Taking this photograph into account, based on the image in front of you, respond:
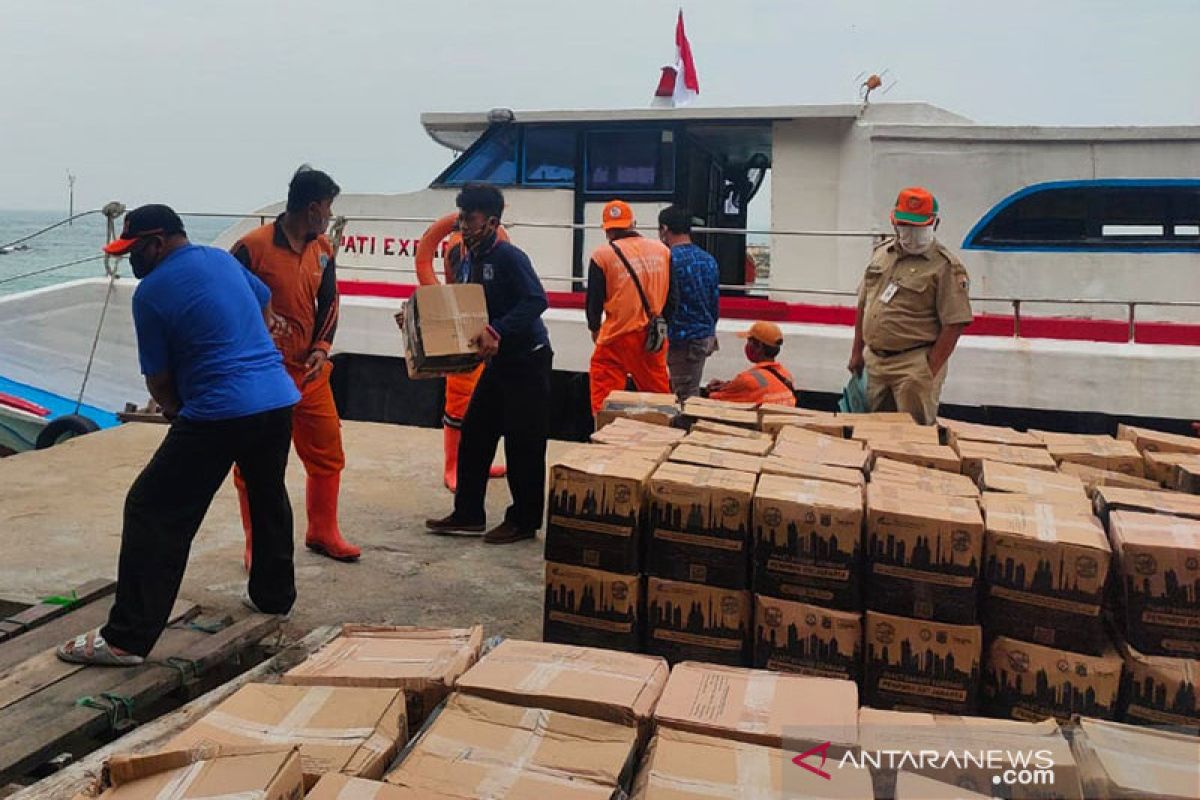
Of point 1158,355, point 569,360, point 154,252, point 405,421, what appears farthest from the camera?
point 405,421

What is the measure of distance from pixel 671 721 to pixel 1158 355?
5766 millimetres

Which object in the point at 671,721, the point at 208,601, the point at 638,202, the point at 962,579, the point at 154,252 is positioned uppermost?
the point at 638,202

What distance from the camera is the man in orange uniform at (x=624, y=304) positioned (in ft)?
18.1

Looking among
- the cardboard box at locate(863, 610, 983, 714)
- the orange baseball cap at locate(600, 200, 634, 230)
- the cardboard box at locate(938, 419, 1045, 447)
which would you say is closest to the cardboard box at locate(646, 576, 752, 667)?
the cardboard box at locate(863, 610, 983, 714)

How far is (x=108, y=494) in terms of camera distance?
5477 mm

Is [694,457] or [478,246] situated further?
[478,246]

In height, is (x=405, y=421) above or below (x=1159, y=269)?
below

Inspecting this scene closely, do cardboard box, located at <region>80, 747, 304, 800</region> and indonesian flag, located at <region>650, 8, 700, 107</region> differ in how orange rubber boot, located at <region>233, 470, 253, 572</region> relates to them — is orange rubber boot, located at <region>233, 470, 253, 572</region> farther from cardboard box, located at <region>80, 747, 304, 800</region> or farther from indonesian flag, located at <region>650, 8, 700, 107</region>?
indonesian flag, located at <region>650, 8, 700, 107</region>

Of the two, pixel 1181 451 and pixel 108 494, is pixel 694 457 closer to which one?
pixel 1181 451

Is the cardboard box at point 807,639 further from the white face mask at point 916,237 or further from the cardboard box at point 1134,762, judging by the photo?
the white face mask at point 916,237

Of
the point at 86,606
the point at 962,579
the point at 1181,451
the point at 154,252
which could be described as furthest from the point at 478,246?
the point at 1181,451

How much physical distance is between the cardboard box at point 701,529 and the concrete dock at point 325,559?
899mm

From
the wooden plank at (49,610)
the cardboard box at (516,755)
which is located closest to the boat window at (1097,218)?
the wooden plank at (49,610)

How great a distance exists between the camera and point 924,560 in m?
2.73
